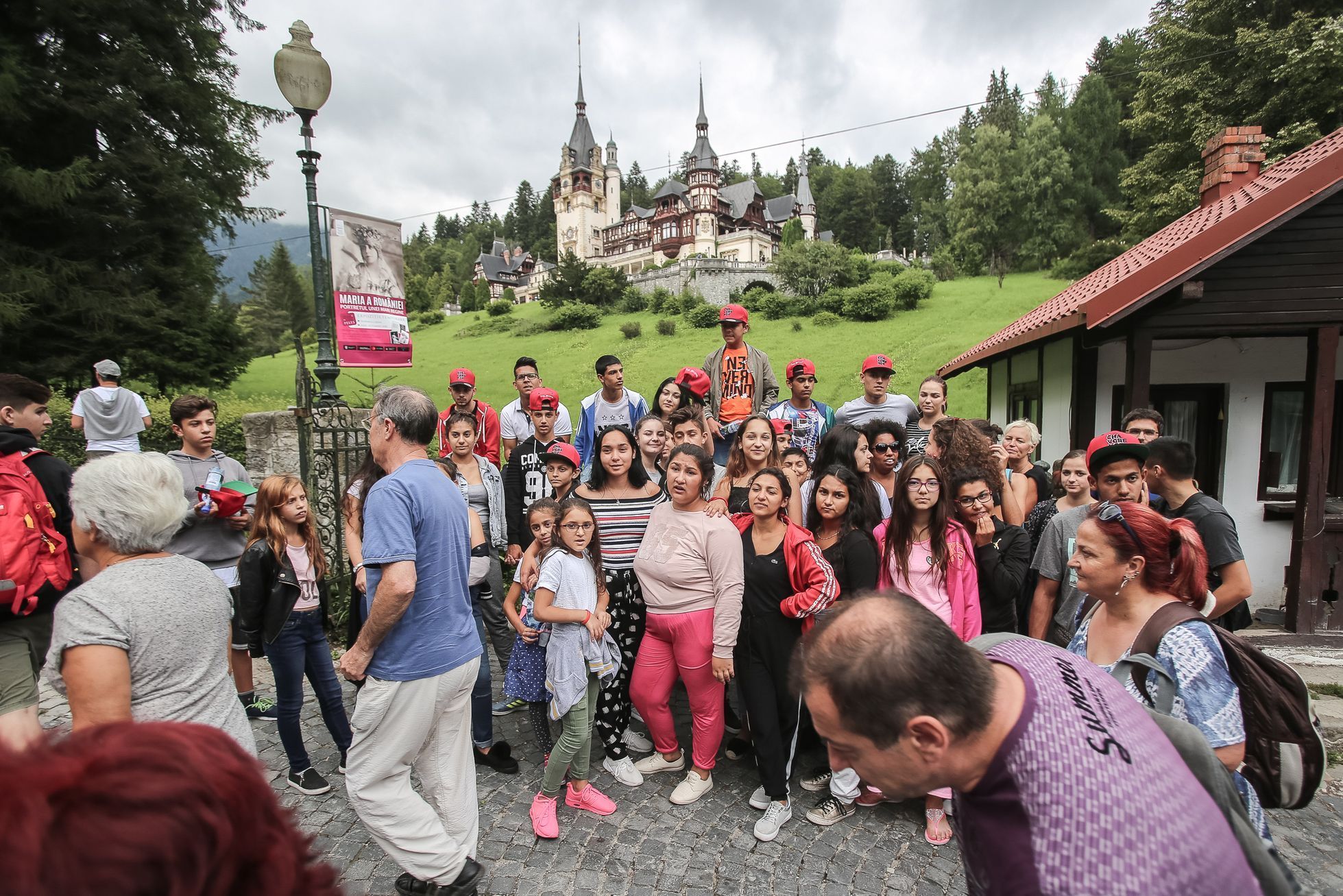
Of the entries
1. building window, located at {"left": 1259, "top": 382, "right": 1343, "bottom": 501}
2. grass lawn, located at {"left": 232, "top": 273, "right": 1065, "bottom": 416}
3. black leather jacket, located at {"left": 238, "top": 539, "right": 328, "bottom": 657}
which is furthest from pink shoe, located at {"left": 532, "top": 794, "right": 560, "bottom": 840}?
grass lawn, located at {"left": 232, "top": 273, "right": 1065, "bottom": 416}

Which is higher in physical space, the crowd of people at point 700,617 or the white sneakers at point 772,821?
the crowd of people at point 700,617

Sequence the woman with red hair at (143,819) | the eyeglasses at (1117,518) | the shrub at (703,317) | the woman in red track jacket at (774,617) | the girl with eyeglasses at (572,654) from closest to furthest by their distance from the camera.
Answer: the woman with red hair at (143,819)
the eyeglasses at (1117,518)
the girl with eyeglasses at (572,654)
the woman in red track jacket at (774,617)
the shrub at (703,317)

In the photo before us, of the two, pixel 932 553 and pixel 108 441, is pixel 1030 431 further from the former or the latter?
pixel 108 441

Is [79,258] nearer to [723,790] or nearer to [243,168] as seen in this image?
[243,168]

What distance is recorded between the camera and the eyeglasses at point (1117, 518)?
2350 millimetres

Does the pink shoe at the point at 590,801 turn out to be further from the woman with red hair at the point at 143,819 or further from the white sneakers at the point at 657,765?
the woman with red hair at the point at 143,819

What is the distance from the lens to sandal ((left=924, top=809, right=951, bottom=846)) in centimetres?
346

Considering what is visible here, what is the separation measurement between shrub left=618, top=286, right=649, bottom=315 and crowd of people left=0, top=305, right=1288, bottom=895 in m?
43.6

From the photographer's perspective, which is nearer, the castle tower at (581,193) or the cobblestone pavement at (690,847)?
the cobblestone pavement at (690,847)

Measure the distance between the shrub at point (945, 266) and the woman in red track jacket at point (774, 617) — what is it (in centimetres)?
5189

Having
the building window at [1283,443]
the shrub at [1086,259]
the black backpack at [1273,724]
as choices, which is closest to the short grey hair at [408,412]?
the black backpack at [1273,724]

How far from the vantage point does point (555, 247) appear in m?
94.4

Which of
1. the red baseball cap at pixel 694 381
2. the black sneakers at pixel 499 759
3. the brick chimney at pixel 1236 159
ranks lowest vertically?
the black sneakers at pixel 499 759

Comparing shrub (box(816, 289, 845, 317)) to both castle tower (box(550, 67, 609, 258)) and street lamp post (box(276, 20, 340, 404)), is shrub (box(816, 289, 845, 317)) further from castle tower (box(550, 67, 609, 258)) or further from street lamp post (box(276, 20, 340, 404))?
castle tower (box(550, 67, 609, 258))
